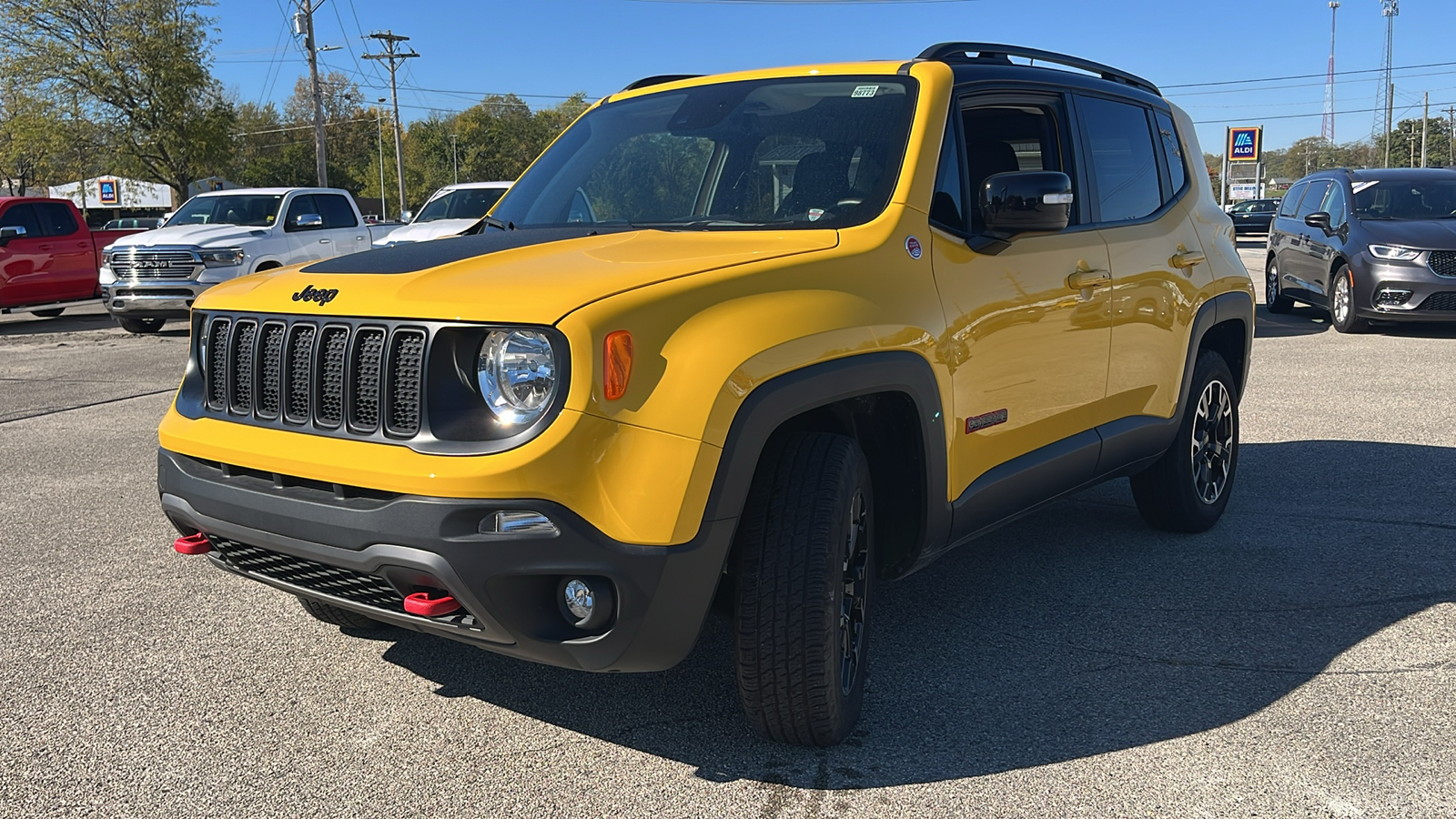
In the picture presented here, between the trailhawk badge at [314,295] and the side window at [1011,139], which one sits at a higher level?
the side window at [1011,139]

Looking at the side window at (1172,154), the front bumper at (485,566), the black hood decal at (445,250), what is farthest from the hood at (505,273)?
the side window at (1172,154)

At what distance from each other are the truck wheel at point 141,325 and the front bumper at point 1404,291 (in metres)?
14.5

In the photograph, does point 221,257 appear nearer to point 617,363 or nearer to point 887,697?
point 887,697

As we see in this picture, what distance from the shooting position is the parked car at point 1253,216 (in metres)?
35.0

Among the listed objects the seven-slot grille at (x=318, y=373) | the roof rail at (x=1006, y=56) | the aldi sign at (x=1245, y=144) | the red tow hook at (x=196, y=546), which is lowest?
the red tow hook at (x=196, y=546)

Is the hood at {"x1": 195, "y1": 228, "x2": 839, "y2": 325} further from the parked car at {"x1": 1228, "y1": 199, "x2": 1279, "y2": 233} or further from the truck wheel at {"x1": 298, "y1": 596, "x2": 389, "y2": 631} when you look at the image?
the parked car at {"x1": 1228, "y1": 199, "x2": 1279, "y2": 233}

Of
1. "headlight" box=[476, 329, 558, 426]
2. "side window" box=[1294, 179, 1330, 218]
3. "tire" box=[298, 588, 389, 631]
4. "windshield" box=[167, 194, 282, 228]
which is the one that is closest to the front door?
"headlight" box=[476, 329, 558, 426]

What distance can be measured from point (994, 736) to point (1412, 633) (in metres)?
1.77

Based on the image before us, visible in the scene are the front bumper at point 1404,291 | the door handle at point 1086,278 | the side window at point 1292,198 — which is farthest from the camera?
the side window at point 1292,198

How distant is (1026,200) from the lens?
359 centimetres

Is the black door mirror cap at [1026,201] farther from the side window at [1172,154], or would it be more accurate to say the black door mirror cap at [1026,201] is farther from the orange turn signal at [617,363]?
the side window at [1172,154]

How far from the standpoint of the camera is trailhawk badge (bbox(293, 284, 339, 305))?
3.07 m

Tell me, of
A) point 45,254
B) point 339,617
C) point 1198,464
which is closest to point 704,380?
point 339,617

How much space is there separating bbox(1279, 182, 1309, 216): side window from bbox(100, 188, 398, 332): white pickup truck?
1142cm
